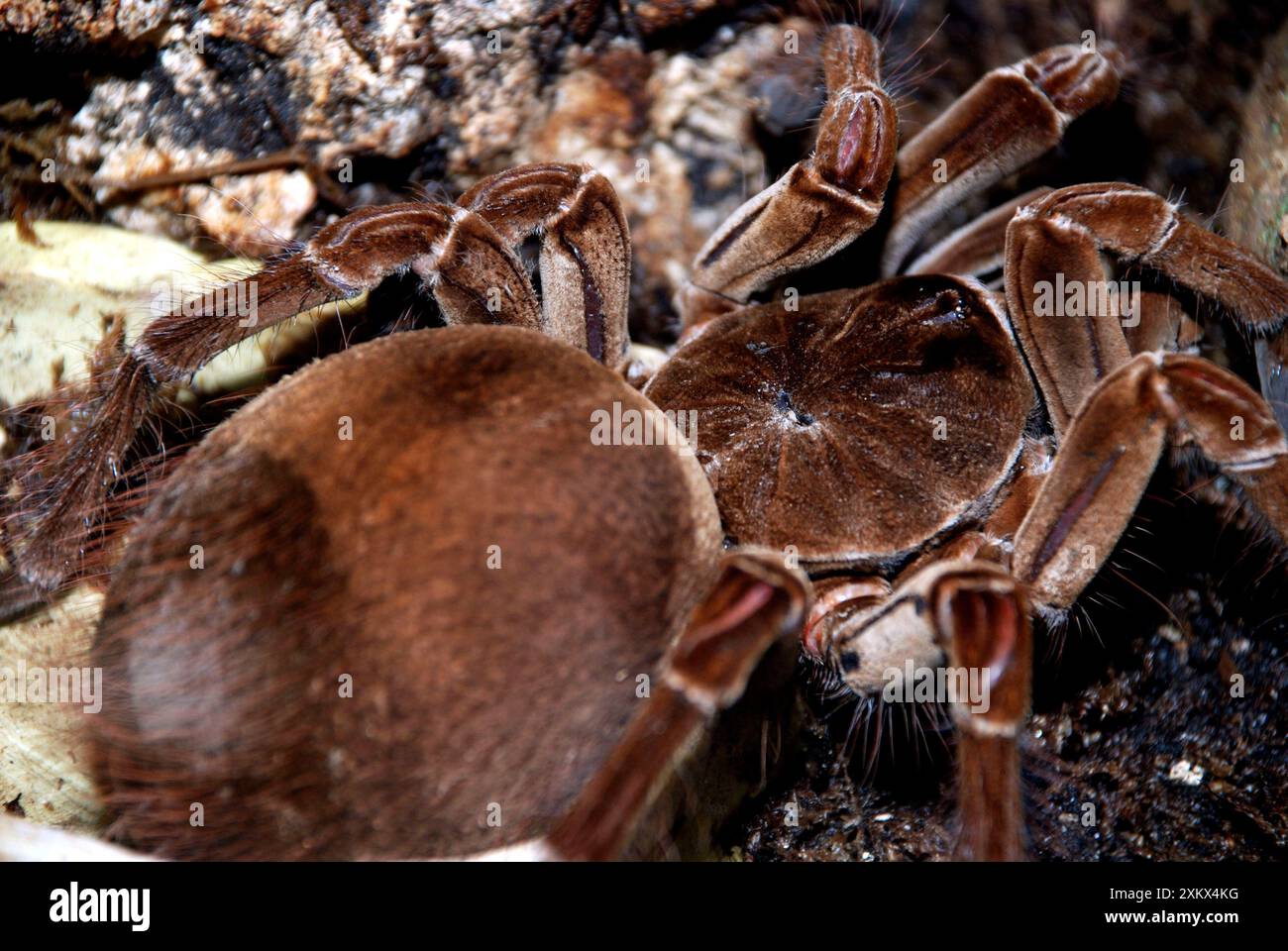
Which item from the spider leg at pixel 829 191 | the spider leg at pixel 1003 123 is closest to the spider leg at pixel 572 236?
the spider leg at pixel 829 191

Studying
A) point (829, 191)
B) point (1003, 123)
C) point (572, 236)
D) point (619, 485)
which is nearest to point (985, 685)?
point (619, 485)

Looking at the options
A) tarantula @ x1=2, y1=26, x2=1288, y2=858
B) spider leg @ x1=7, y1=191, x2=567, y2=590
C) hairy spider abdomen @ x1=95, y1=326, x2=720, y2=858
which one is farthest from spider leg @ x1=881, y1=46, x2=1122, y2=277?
hairy spider abdomen @ x1=95, y1=326, x2=720, y2=858

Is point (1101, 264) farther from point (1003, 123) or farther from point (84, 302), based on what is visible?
point (84, 302)

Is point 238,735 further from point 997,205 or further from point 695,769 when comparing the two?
point 997,205

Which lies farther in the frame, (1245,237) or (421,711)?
(1245,237)

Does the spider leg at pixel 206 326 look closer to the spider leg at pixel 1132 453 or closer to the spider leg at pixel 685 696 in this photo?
the spider leg at pixel 685 696
